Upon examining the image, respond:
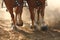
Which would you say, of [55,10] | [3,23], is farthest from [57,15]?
[3,23]

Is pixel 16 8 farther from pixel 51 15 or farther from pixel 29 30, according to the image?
pixel 51 15

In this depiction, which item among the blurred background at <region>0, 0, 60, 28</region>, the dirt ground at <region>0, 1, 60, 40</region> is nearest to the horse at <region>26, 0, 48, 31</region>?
the dirt ground at <region>0, 1, 60, 40</region>

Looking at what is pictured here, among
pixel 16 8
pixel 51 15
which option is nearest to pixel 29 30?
pixel 16 8

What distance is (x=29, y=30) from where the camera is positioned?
6.82 metres

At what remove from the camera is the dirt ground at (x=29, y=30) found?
6.44m

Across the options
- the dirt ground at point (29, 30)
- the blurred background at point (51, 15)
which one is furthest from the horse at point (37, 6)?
the blurred background at point (51, 15)

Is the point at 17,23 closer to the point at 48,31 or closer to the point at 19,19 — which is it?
the point at 19,19

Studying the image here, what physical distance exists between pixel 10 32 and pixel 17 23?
33 centimetres

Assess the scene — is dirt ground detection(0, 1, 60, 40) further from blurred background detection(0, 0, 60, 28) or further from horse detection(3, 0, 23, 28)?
horse detection(3, 0, 23, 28)

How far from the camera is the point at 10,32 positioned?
6.67 meters

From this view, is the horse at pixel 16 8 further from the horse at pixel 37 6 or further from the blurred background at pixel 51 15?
the blurred background at pixel 51 15

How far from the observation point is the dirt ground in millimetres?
6441

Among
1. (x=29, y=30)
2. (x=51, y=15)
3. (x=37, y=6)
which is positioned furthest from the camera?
(x=51, y=15)

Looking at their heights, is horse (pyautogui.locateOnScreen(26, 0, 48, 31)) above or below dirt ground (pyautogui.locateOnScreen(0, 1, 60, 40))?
above
